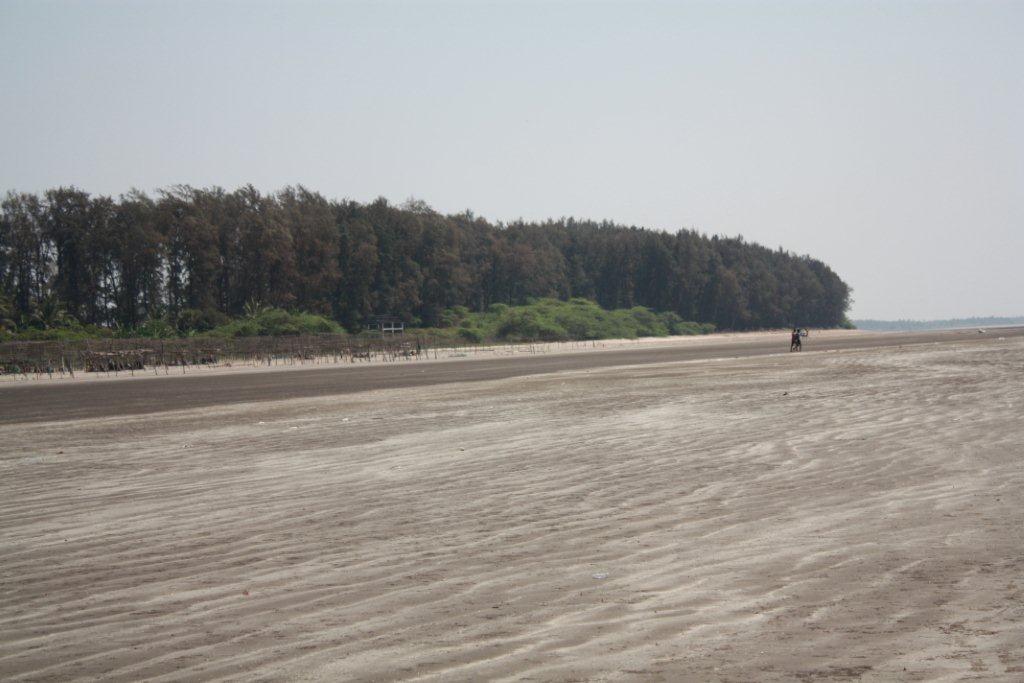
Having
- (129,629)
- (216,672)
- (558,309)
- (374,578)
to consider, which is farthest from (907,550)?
(558,309)

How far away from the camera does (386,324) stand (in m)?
85.1

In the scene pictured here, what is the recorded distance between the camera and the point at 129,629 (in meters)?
4.93

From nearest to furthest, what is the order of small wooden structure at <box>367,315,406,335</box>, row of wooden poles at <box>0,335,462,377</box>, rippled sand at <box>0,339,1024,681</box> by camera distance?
rippled sand at <box>0,339,1024,681</box>
row of wooden poles at <box>0,335,462,377</box>
small wooden structure at <box>367,315,406,335</box>

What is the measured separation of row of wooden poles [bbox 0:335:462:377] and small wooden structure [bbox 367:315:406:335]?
18.5m

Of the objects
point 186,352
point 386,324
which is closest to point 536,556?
point 186,352

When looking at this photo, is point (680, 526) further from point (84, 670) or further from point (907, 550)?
point (84, 670)

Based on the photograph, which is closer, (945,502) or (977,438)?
(945,502)

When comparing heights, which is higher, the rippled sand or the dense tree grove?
the dense tree grove

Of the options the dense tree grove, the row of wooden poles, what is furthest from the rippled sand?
the dense tree grove

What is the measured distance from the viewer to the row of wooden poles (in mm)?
45844

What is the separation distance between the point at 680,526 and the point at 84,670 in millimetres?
4284

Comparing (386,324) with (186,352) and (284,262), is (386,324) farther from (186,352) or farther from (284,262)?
(186,352)

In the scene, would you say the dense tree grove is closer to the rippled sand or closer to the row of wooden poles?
the row of wooden poles

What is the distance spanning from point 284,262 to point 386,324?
12976mm
